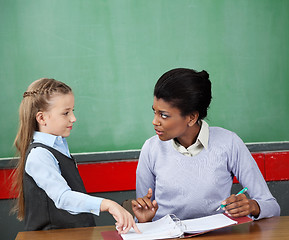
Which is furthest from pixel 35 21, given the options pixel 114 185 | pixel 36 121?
pixel 114 185

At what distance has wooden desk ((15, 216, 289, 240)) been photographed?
51.8 inches

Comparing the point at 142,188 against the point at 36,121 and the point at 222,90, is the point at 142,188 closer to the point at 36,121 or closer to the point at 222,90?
the point at 36,121

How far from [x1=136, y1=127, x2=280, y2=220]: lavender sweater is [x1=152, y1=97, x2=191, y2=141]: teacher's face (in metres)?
0.11

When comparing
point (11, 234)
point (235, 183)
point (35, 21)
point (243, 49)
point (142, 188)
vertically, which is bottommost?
point (11, 234)

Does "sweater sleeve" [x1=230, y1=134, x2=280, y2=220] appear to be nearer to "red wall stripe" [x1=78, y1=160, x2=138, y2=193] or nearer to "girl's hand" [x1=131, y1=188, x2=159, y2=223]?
"girl's hand" [x1=131, y1=188, x2=159, y2=223]

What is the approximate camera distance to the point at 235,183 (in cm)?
249

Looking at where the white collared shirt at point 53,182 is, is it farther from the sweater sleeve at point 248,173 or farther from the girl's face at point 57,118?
the sweater sleeve at point 248,173

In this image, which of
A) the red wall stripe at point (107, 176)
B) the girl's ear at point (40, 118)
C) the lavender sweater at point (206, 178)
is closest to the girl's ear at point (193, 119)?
the lavender sweater at point (206, 178)

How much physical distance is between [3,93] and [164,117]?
1098 mm

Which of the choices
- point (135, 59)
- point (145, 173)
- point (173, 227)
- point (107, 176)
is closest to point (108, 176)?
point (107, 176)

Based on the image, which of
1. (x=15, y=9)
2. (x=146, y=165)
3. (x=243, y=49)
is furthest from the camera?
(x=243, y=49)

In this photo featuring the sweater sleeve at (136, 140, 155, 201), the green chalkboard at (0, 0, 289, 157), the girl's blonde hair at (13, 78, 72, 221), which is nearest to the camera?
the girl's blonde hair at (13, 78, 72, 221)

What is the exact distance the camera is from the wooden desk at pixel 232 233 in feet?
4.32

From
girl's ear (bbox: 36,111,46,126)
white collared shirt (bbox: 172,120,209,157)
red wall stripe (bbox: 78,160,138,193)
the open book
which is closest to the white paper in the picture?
the open book
